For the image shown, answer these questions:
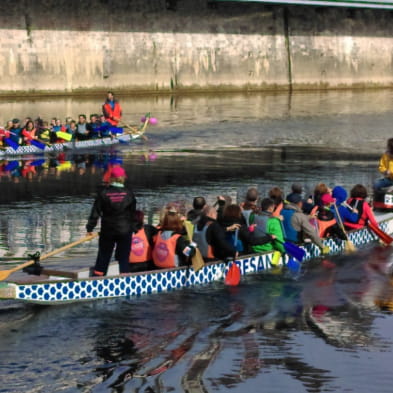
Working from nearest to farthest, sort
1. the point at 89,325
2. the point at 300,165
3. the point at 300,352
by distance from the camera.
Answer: the point at 300,352 → the point at 89,325 → the point at 300,165

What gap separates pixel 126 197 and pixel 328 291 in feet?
12.8

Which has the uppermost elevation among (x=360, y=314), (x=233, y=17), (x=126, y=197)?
(x=233, y=17)

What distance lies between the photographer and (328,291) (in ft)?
58.7

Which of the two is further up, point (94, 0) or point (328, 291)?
point (94, 0)

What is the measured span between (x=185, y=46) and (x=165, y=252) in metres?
50.4

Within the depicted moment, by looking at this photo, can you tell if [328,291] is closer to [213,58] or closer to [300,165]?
[300,165]

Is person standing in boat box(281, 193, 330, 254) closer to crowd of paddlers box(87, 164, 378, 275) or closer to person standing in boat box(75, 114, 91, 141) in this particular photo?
crowd of paddlers box(87, 164, 378, 275)

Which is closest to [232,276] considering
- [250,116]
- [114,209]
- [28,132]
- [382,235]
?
[114,209]

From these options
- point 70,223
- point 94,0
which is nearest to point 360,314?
point 70,223

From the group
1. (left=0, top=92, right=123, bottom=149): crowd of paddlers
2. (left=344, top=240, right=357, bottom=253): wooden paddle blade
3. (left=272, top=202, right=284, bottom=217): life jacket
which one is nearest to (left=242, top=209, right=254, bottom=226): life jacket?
(left=272, top=202, right=284, bottom=217): life jacket

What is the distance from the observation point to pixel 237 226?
60.5 feet

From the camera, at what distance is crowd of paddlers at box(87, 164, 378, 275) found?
17422 mm

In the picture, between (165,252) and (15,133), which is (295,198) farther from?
(15,133)

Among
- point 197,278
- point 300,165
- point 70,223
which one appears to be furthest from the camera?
point 300,165
